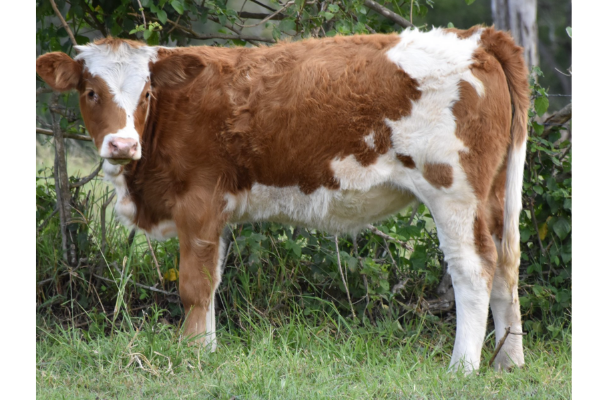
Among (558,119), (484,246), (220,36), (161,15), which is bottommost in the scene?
(484,246)

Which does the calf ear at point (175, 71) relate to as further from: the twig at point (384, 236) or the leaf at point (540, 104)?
the leaf at point (540, 104)

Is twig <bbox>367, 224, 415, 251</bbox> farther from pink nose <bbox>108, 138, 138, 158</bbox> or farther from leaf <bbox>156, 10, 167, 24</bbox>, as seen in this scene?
leaf <bbox>156, 10, 167, 24</bbox>

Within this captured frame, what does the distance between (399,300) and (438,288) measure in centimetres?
32

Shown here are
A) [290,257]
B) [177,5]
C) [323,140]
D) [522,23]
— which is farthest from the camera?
[522,23]

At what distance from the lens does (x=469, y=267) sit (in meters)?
3.90

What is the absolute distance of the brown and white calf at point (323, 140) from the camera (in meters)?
3.84

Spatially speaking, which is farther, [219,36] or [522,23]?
[522,23]

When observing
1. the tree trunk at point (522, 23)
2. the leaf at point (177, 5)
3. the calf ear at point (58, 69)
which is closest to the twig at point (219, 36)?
the leaf at point (177, 5)

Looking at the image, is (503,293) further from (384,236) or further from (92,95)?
(92,95)

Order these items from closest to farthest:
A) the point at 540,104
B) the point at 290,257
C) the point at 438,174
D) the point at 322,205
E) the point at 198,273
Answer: the point at 438,174 → the point at 322,205 → the point at 198,273 → the point at 540,104 → the point at 290,257

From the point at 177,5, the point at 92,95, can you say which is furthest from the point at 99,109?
the point at 177,5

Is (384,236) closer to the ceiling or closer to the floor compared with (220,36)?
closer to the floor

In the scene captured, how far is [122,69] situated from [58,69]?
0.37 metres

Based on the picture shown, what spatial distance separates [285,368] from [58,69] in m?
2.15
